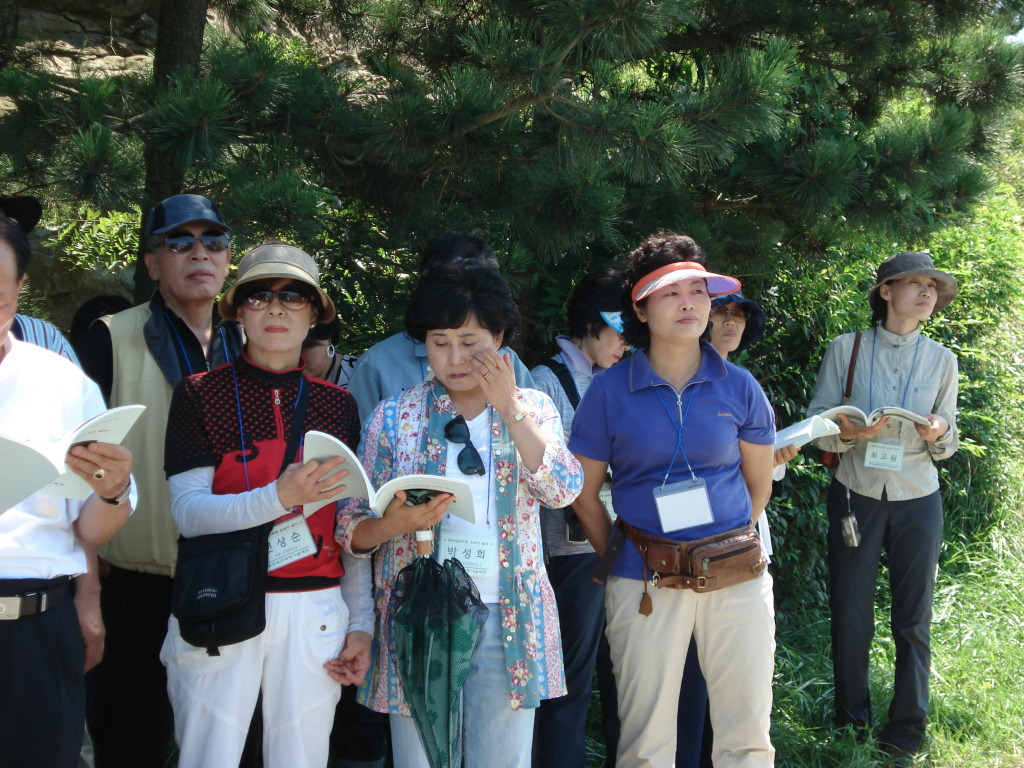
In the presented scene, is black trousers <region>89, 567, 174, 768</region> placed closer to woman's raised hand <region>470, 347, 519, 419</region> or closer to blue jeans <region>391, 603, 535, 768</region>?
blue jeans <region>391, 603, 535, 768</region>

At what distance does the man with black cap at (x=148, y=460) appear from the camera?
3072 millimetres

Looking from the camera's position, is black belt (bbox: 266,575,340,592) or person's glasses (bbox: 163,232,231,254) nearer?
black belt (bbox: 266,575,340,592)

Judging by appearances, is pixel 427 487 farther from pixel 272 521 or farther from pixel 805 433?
pixel 805 433

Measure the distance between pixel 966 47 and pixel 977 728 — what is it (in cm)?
320

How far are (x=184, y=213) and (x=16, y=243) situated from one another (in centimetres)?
84

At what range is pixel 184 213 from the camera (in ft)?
10.3

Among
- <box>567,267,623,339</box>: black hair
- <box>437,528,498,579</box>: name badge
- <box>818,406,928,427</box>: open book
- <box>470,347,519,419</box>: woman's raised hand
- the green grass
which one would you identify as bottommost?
the green grass

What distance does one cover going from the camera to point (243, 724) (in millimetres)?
2494

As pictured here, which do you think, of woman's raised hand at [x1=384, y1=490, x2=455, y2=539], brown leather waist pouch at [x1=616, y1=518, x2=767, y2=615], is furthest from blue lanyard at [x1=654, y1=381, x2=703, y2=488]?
woman's raised hand at [x1=384, y1=490, x2=455, y2=539]

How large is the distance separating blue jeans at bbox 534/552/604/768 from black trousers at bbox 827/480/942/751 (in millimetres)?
1419

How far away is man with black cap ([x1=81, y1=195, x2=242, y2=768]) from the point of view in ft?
10.1

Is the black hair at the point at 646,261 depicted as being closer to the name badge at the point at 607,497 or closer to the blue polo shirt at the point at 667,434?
the blue polo shirt at the point at 667,434

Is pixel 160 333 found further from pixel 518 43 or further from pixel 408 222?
pixel 518 43

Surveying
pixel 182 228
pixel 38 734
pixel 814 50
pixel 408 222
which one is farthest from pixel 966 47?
pixel 38 734
